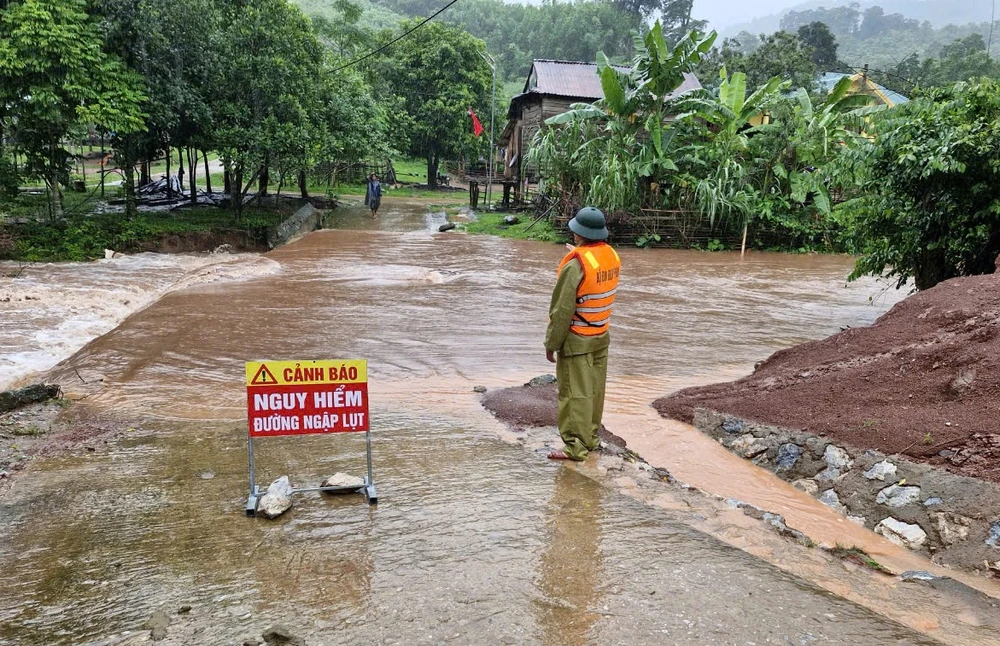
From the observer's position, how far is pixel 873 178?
30.6ft

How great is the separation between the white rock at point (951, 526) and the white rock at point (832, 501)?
23.6 inches

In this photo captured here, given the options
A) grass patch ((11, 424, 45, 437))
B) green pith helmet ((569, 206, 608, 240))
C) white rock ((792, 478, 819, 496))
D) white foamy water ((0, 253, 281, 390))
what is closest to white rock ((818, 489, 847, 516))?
white rock ((792, 478, 819, 496))

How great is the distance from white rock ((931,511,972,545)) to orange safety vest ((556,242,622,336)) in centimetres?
230

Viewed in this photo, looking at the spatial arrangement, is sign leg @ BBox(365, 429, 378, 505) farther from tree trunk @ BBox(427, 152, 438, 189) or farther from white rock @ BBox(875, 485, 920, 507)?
tree trunk @ BBox(427, 152, 438, 189)

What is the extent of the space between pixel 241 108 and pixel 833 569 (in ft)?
60.0

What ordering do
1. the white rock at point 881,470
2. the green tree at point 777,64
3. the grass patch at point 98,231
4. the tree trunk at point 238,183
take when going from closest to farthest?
the white rock at point 881,470 → the grass patch at point 98,231 → the tree trunk at point 238,183 → the green tree at point 777,64

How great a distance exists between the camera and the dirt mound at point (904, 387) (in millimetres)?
4504

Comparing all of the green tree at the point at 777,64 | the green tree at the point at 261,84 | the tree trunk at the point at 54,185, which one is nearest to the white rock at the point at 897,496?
the green tree at the point at 261,84

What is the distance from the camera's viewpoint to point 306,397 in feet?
12.7

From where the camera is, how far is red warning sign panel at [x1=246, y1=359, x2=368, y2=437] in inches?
150

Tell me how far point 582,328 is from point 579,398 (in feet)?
1.65

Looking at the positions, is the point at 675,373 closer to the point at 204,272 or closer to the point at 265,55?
the point at 204,272

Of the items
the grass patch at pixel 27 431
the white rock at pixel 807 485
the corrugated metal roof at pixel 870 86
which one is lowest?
the white rock at pixel 807 485

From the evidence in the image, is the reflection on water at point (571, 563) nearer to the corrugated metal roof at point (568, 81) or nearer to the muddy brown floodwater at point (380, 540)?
the muddy brown floodwater at point (380, 540)
